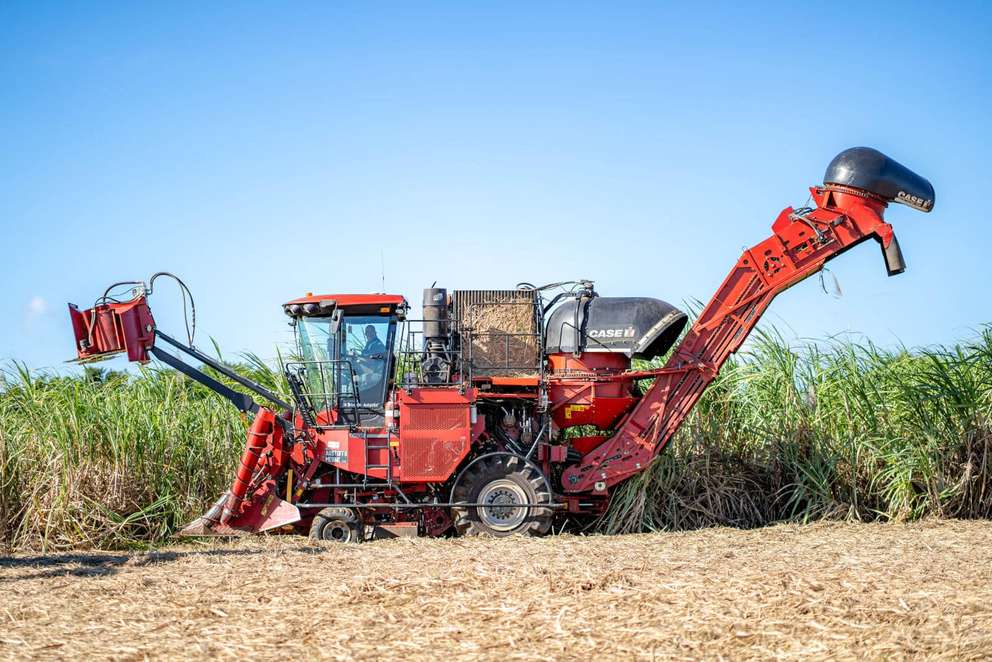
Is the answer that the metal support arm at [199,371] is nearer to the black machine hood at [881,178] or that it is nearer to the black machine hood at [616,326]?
the black machine hood at [616,326]

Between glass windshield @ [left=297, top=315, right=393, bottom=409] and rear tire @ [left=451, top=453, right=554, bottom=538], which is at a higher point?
glass windshield @ [left=297, top=315, right=393, bottom=409]

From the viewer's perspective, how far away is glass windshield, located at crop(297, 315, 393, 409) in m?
10.2

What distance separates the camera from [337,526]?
9.88 metres

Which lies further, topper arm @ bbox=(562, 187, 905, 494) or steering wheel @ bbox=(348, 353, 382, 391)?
steering wheel @ bbox=(348, 353, 382, 391)

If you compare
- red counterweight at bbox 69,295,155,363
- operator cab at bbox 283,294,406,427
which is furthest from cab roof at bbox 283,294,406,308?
red counterweight at bbox 69,295,155,363

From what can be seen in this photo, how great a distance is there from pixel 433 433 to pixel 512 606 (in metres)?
4.25

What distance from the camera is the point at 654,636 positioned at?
497 cm

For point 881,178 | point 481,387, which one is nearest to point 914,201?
point 881,178

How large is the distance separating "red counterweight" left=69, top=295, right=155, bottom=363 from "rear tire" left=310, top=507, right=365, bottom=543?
241 centimetres

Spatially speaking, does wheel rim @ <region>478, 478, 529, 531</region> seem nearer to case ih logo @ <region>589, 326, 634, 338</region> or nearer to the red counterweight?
case ih logo @ <region>589, 326, 634, 338</region>

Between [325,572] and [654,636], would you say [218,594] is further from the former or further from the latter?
[654,636]

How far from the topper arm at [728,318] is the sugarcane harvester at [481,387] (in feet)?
0.05

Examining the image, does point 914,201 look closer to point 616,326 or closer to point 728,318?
point 728,318

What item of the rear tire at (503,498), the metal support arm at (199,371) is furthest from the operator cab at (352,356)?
the rear tire at (503,498)
